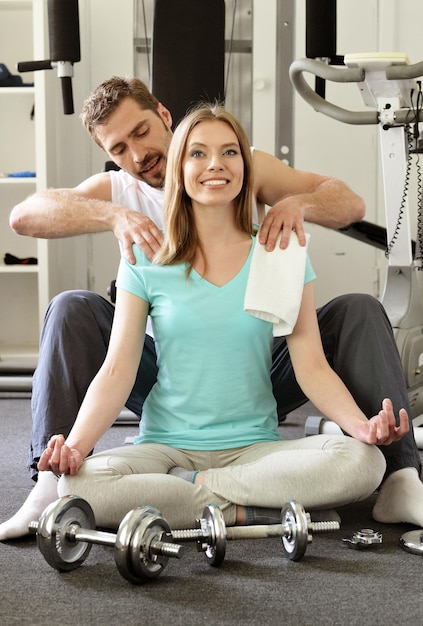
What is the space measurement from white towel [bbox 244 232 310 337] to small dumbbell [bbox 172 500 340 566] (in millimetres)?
374

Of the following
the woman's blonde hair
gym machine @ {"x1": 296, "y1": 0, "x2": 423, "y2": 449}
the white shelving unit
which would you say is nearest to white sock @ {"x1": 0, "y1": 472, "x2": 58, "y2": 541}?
the woman's blonde hair

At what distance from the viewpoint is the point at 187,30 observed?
8.67 feet

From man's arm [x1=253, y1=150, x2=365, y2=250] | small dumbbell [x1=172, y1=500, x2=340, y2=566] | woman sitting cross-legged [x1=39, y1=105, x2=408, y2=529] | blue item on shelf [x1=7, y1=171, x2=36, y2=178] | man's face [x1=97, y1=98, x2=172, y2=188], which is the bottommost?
small dumbbell [x1=172, y1=500, x2=340, y2=566]

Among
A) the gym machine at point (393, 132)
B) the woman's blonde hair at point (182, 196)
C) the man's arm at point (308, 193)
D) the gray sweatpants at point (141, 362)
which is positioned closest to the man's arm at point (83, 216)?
the woman's blonde hair at point (182, 196)

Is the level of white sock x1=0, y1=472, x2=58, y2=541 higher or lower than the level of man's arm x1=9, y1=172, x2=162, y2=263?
lower

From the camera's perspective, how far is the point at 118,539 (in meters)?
1.28

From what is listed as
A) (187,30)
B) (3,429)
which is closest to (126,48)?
(187,30)

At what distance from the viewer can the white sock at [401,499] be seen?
1.62 m

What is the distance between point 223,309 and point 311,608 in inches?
24.6

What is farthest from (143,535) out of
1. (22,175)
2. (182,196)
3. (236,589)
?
(22,175)

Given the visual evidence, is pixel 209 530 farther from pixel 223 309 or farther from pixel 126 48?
pixel 126 48

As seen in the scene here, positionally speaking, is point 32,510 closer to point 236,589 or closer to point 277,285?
point 236,589

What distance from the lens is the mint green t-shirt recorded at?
1.69 m

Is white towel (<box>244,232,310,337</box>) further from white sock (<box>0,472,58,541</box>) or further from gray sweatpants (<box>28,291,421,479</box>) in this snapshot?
white sock (<box>0,472,58,541</box>)
